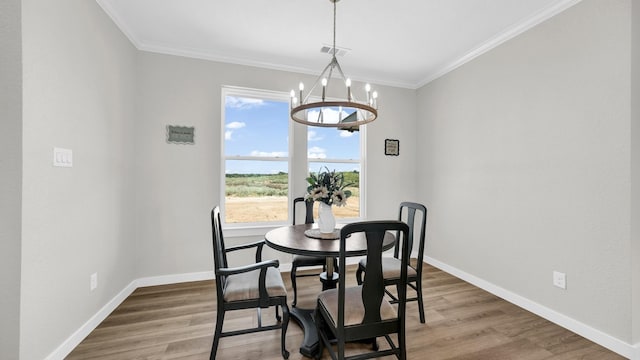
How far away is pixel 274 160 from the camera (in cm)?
356

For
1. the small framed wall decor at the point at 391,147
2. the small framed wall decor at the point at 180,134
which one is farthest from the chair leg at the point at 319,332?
the small framed wall decor at the point at 391,147

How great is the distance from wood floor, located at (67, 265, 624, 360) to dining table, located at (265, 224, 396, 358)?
10 centimetres

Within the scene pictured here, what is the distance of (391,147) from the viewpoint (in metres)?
4.05

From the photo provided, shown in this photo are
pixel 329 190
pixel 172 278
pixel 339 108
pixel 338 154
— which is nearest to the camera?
pixel 329 190

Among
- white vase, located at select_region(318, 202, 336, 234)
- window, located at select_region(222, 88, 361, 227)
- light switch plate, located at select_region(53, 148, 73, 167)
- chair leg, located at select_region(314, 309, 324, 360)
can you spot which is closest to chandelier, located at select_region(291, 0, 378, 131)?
white vase, located at select_region(318, 202, 336, 234)

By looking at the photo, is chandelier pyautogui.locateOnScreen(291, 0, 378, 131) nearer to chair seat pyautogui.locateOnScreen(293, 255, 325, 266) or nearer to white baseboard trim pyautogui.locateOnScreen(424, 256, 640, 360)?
chair seat pyautogui.locateOnScreen(293, 255, 325, 266)

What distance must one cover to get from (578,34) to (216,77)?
11.8ft

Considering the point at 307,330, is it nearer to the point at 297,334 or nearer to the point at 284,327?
the point at 297,334

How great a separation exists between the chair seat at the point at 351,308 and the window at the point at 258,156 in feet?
6.58

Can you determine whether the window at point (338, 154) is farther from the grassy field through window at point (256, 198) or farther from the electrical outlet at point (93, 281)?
the electrical outlet at point (93, 281)

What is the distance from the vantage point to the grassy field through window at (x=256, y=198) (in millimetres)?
3404

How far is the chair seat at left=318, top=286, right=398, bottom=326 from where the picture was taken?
4.93ft

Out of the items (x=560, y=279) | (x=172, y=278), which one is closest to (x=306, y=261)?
(x=172, y=278)

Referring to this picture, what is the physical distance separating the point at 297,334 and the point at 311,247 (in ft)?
2.73
